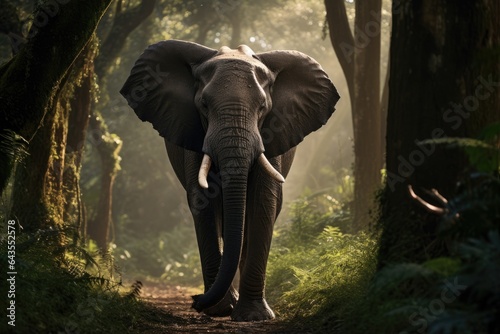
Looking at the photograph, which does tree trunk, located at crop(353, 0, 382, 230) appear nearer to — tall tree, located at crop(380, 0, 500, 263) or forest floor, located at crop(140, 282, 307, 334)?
forest floor, located at crop(140, 282, 307, 334)

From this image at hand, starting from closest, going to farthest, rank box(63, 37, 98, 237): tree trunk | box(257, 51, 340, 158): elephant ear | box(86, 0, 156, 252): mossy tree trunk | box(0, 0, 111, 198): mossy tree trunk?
1. box(0, 0, 111, 198): mossy tree trunk
2. box(257, 51, 340, 158): elephant ear
3. box(63, 37, 98, 237): tree trunk
4. box(86, 0, 156, 252): mossy tree trunk

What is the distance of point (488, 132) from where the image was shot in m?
6.31

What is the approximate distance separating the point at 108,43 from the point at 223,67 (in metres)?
12.8

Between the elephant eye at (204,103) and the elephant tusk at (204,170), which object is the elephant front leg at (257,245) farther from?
the elephant eye at (204,103)

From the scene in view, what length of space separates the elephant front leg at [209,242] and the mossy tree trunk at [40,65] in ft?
7.56

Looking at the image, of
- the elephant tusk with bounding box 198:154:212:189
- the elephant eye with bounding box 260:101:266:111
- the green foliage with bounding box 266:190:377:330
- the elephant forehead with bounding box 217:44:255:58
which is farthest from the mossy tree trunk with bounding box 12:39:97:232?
the green foliage with bounding box 266:190:377:330

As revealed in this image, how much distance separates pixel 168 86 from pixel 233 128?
185 centimetres

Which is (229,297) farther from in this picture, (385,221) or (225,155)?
(385,221)

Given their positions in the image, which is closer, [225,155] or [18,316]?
[18,316]

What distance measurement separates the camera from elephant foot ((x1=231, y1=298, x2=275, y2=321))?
33.8ft

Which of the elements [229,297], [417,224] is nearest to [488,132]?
[417,224]

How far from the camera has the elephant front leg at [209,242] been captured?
1064cm

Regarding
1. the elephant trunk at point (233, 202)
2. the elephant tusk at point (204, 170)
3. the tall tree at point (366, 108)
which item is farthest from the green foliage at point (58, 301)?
the tall tree at point (366, 108)

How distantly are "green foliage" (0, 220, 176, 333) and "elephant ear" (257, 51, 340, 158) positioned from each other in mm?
2695
